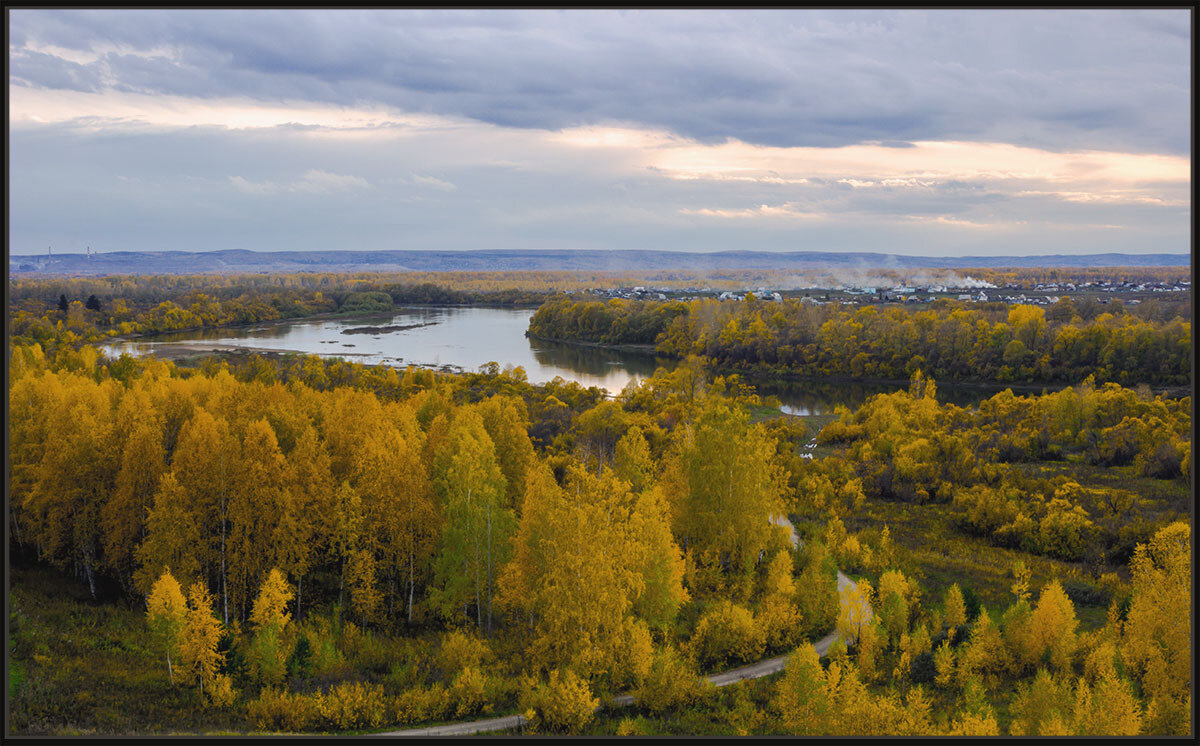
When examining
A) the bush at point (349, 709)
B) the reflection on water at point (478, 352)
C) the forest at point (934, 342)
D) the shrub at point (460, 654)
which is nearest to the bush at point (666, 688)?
the shrub at point (460, 654)

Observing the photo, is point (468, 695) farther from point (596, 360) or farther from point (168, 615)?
point (596, 360)

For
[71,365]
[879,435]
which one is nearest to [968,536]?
[879,435]

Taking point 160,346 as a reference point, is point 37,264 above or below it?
above

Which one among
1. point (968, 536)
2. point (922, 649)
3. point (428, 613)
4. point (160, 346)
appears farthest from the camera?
point (160, 346)

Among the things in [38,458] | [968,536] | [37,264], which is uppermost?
[37,264]

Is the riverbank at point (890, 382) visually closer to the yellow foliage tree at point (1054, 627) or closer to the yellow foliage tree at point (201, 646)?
the yellow foliage tree at point (1054, 627)

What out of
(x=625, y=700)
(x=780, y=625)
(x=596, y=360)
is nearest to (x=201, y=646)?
(x=625, y=700)

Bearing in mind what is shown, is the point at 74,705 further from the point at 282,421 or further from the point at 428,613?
the point at 282,421
